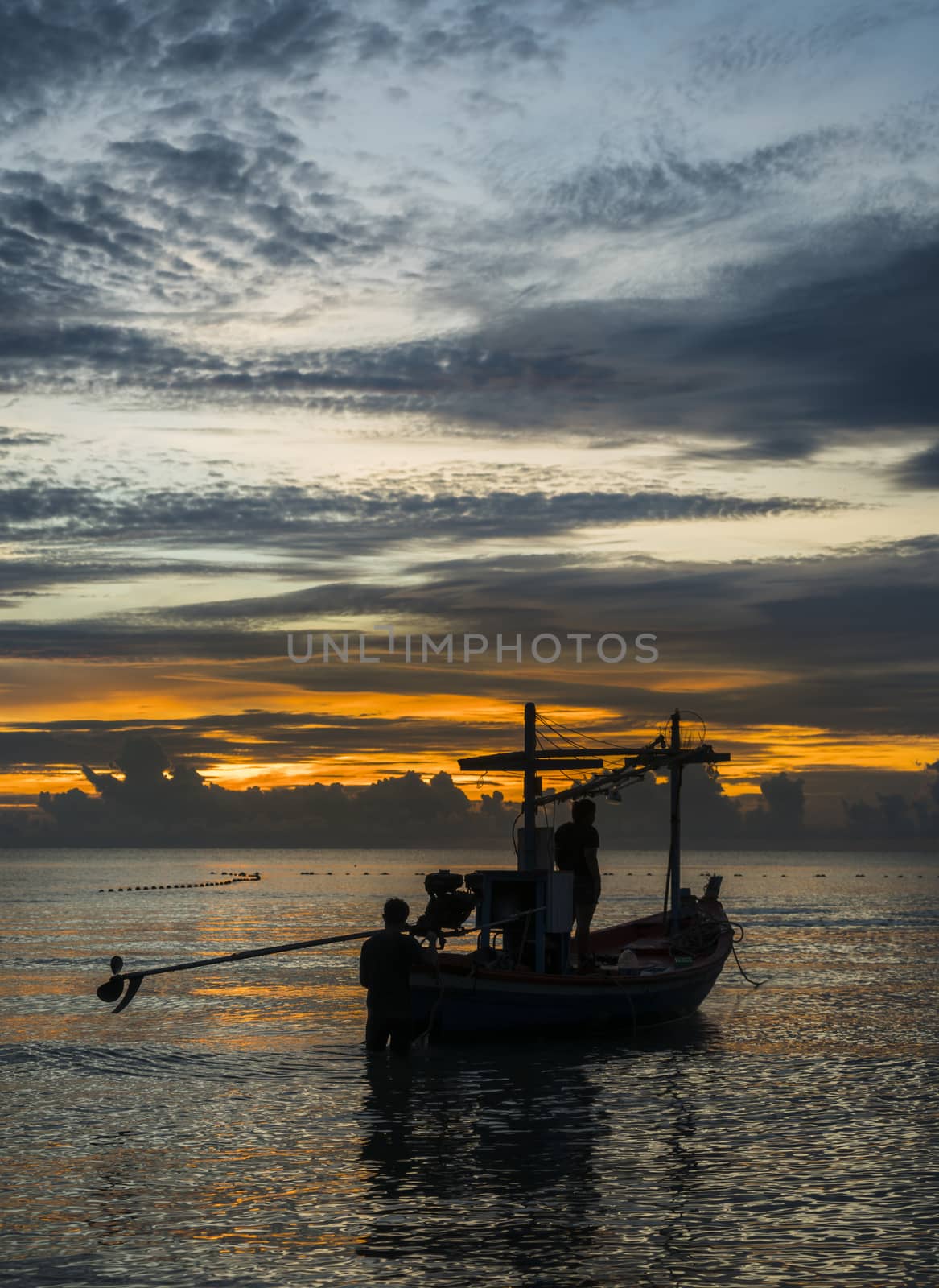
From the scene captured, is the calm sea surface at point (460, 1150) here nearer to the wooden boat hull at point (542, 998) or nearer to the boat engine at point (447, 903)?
the wooden boat hull at point (542, 998)

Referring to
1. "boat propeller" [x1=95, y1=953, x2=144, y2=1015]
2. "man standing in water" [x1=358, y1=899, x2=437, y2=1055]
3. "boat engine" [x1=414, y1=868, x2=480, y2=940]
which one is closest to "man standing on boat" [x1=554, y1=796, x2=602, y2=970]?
"boat engine" [x1=414, y1=868, x2=480, y2=940]

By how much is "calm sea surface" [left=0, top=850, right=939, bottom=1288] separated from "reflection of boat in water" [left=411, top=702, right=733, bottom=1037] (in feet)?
2.72

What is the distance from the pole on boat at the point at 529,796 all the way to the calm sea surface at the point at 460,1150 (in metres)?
3.87

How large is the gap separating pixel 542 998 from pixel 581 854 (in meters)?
3.49

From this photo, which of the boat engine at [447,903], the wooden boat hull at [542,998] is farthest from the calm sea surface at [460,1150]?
the boat engine at [447,903]

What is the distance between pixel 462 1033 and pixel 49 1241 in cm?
1370

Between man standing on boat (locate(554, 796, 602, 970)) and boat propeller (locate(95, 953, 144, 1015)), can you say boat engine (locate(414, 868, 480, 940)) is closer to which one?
man standing on boat (locate(554, 796, 602, 970))

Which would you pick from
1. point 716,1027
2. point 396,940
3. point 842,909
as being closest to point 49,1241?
point 396,940

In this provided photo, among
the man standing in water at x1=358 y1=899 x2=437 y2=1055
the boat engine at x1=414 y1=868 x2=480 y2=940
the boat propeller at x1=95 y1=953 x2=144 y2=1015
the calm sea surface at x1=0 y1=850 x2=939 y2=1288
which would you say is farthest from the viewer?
the boat engine at x1=414 y1=868 x2=480 y2=940

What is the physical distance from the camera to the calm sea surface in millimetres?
13375

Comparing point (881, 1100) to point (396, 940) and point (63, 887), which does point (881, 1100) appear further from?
point (63, 887)

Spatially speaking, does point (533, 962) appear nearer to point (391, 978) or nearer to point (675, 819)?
point (391, 978)

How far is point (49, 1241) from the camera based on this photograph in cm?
1390

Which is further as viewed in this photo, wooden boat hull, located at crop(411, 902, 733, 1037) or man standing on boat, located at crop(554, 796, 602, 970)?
man standing on boat, located at crop(554, 796, 602, 970)
